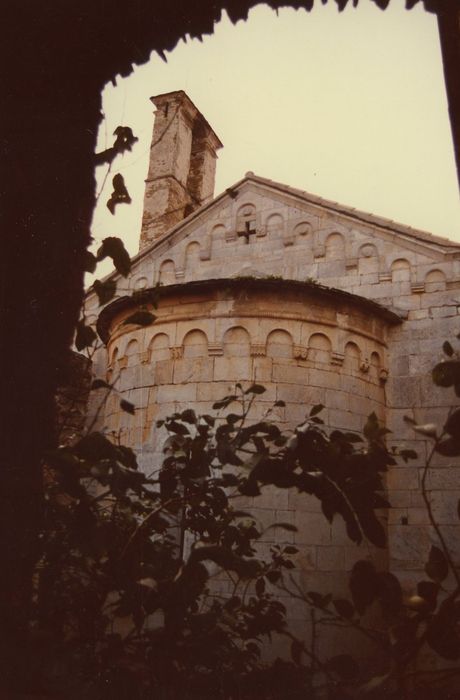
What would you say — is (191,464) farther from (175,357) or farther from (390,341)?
(390,341)

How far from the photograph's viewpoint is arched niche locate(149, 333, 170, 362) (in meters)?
7.34

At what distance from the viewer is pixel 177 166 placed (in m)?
12.5

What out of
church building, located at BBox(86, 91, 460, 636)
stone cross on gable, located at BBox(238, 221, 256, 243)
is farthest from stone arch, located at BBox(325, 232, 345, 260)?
stone cross on gable, located at BBox(238, 221, 256, 243)

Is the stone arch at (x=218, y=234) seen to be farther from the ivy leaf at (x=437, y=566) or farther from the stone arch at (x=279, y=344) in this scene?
the ivy leaf at (x=437, y=566)

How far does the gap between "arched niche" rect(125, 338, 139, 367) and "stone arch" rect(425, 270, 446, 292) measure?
12.3 feet

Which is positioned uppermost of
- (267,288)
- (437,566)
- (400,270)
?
(400,270)

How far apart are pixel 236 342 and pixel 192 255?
9.80 ft

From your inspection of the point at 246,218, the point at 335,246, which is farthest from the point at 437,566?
the point at 246,218

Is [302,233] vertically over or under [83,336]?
over

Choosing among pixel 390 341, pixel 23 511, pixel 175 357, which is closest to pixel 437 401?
pixel 390 341

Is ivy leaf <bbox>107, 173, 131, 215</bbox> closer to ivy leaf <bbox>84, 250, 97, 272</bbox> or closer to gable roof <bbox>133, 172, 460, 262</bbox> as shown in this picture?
ivy leaf <bbox>84, 250, 97, 272</bbox>

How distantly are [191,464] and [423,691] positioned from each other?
1074 millimetres

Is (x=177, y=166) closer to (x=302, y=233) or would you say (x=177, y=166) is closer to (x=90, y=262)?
(x=302, y=233)

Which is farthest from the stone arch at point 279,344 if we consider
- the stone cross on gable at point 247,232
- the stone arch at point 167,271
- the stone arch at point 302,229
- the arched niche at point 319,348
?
the stone arch at point 167,271
